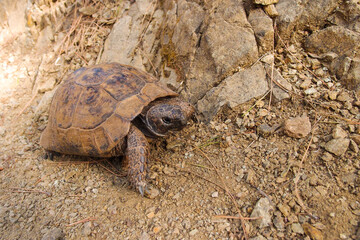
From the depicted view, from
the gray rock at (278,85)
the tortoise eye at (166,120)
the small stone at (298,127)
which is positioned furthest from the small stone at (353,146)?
the tortoise eye at (166,120)

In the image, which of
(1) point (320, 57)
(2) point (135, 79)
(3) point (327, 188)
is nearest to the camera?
(3) point (327, 188)

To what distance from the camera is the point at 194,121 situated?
304 centimetres

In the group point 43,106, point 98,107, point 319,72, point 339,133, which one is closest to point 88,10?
point 43,106

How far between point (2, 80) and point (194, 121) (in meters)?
4.36

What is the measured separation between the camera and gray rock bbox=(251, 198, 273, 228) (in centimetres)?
191

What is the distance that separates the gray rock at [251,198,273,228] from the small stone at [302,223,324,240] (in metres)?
0.26

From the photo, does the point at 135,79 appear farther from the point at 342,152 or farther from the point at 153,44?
the point at 342,152

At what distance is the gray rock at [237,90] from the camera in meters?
2.75

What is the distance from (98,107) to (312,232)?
7.70ft

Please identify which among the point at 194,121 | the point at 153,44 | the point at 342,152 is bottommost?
the point at 194,121


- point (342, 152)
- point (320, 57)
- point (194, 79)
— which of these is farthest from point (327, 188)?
point (194, 79)

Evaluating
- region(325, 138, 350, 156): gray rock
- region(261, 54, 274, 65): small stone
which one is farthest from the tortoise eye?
region(325, 138, 350, 156): gray rock

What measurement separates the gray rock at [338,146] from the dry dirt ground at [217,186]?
0.05m

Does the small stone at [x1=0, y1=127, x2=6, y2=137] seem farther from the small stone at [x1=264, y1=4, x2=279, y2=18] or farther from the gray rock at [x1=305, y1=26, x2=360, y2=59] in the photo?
the gray rock at [x1=305, y1=26, x2=360, y2=59]
